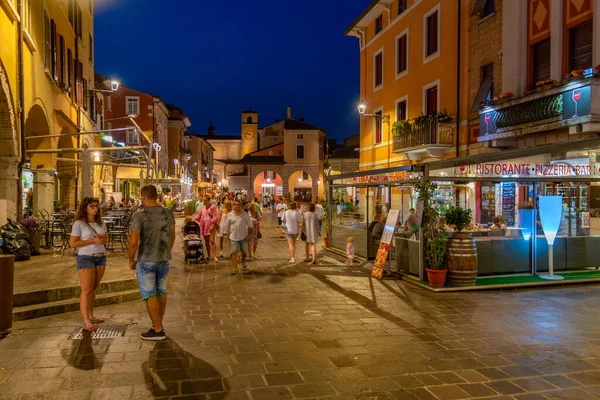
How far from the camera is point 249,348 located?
5730 millimetres

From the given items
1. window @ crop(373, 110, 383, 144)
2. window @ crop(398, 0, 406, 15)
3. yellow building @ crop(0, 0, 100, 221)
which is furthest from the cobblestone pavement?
window @ crop(398, 0, 406, 15)

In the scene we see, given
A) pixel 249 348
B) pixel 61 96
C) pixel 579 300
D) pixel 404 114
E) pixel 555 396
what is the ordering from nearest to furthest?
pixel 555 396 < pixel 249 348 < pixel 579 300 < pixel 61 96 < pixel 404 114

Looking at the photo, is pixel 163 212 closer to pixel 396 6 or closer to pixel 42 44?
pixel 42 44

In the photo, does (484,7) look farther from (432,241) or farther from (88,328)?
(88,328)

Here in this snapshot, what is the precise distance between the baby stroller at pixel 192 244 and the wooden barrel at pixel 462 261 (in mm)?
6287

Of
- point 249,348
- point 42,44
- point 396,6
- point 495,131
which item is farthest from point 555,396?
point 396,6

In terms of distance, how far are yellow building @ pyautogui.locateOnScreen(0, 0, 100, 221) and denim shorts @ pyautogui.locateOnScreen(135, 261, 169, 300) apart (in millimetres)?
7221

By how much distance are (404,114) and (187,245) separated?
12.9 metres

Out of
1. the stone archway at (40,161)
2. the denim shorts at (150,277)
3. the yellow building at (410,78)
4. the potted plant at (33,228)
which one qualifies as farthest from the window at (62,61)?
the denim shorts at (150,277)

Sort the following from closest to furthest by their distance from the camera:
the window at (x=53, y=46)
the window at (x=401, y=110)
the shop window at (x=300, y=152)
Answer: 1. the window at (x=53, y=46)
2. the window at (x=401, y=110)
3. the shop window at (x=300, y=152)

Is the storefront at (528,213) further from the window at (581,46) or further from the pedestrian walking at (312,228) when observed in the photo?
the window at (581,46)

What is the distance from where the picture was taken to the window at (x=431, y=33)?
19.3 m

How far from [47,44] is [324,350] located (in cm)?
1367

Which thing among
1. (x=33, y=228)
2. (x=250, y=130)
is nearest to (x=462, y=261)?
(x=33, y=228)
